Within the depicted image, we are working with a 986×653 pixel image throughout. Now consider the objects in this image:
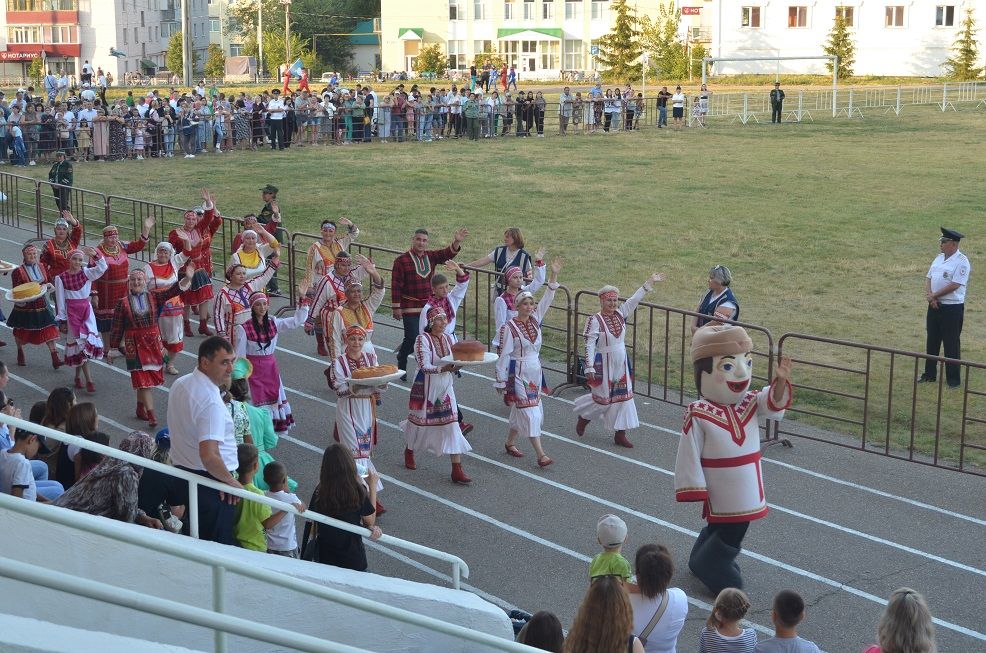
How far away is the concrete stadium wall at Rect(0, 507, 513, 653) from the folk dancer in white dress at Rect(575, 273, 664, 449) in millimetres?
4920

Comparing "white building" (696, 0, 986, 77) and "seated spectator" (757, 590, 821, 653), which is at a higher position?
"white building" (696, 0, 986, 77)

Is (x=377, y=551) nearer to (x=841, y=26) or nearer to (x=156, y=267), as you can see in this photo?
(x=156, y=267)

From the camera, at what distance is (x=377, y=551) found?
31.9 feet

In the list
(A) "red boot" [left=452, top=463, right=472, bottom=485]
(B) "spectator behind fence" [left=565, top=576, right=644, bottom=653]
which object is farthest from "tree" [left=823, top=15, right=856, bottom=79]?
(B) "spectator behind fence" [left=565, top=576, right=644, bottom=653]

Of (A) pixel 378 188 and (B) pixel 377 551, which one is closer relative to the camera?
(B) pixel 377 551

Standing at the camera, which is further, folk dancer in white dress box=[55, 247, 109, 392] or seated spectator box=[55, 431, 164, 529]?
folk dancer in white dress box=[55, 247, 109, 392]

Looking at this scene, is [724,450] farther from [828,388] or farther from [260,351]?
[828,388]

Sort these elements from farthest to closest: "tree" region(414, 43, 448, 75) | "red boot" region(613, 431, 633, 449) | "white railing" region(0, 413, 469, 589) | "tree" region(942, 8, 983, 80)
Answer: "tree" region(414, 43, 448, 75) → "tree" region(942, 8, 983, 80) → "red boot" region(613, 431, 633, 449) → "white railing" region(0, 413, 469, 589)

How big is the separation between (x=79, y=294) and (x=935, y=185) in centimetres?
2353

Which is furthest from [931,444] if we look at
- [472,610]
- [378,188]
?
[378,188]

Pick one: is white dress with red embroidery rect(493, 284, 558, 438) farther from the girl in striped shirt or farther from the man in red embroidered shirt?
the girl in striped shirt

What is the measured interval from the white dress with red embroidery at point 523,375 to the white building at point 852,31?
6249 centimetres

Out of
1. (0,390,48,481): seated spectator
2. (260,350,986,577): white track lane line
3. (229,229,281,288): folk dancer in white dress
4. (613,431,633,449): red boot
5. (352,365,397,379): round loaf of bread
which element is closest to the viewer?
(0,390,48,481): seated spectator

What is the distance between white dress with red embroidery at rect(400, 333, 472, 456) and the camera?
36.0 ft
